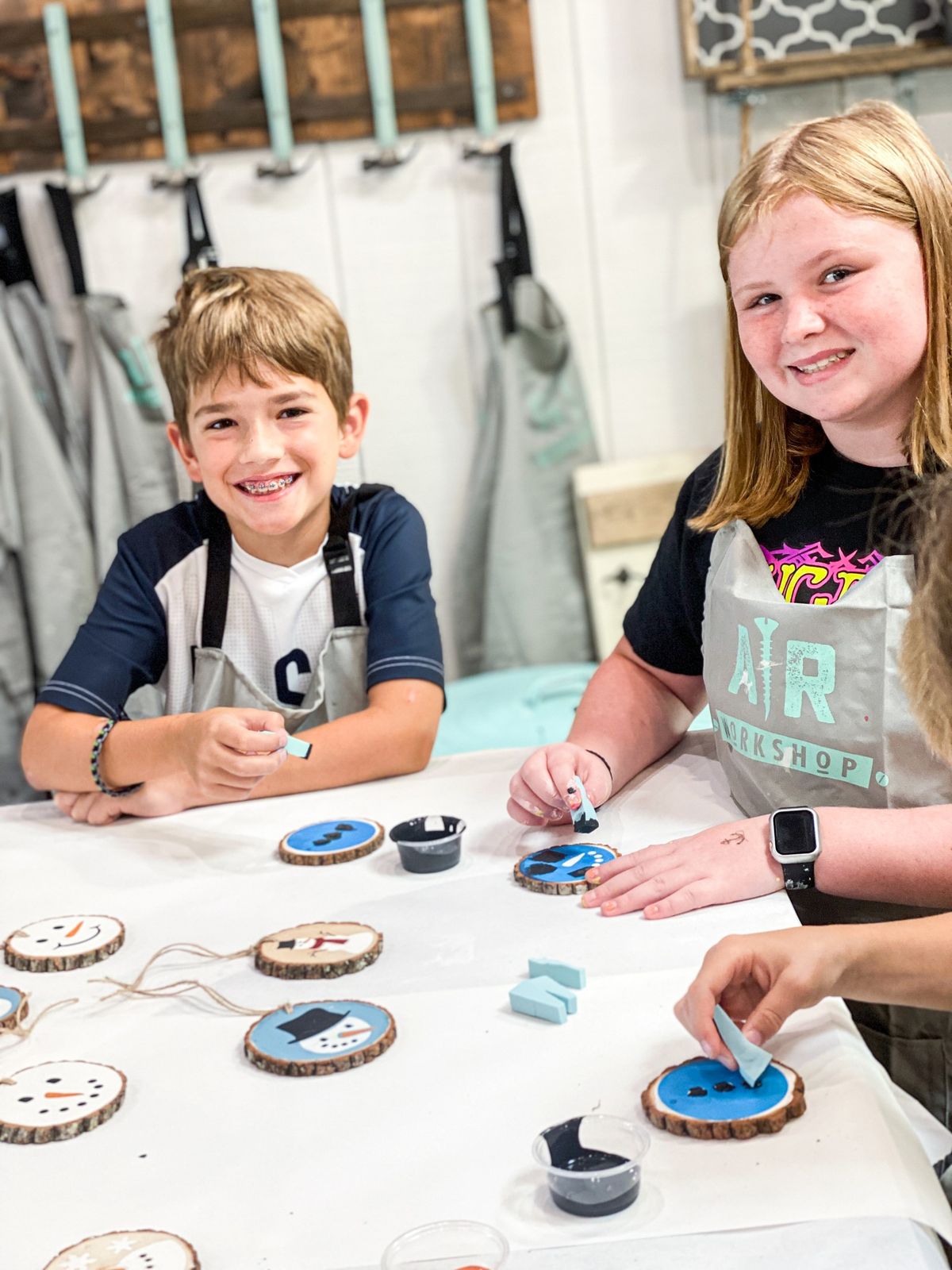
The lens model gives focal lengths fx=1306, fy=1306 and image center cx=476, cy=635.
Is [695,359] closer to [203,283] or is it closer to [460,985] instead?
[203,283]

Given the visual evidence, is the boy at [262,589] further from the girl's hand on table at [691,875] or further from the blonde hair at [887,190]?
the blonde hair at [887,190]

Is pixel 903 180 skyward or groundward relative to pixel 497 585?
skyward

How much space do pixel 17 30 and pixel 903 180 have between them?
222cm

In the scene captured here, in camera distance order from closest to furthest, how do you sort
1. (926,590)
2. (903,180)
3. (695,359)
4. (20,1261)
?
(20,1261)
(926,590)
(903,180)
(695,359)

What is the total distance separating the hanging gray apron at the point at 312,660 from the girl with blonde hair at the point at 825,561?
1.25ft

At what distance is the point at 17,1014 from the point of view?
90 cm

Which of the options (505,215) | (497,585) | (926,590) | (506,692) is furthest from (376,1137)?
(505,215)

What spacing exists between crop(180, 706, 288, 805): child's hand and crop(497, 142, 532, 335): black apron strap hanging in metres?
1.70

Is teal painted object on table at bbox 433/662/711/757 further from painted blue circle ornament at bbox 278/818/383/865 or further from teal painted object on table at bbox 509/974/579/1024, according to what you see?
teal painted object on table at bbox 509/974/579/1024

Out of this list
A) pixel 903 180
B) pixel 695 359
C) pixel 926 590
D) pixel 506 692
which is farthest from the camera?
pixel 695 359

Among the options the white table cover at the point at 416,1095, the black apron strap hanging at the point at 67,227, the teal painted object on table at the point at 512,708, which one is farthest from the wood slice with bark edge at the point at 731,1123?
the black apron strap hanging at the point at 67,227

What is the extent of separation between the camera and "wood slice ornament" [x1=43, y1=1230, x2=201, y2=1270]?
631 millimetres

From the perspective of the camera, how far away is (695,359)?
2.90 m

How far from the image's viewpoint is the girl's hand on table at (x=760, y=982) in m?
0.77
